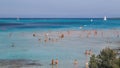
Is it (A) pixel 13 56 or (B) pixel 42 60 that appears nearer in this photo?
(B) pixel 42 60

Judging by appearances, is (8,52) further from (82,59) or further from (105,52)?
(105,52)

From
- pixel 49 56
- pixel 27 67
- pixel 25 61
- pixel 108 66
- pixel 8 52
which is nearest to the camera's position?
pixel 108 66

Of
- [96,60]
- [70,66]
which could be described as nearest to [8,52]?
[70,66]

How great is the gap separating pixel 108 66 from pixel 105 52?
1.30 metres

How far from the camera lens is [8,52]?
192 feet

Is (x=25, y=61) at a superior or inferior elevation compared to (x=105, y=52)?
inferior

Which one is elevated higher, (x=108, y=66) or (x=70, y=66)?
(x=108, y=66)

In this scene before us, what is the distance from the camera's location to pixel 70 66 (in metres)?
43.8

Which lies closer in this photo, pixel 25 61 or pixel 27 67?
pixel 27 67

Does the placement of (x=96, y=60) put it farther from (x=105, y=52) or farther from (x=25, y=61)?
(x=25, y=61)

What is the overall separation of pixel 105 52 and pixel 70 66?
714 inches

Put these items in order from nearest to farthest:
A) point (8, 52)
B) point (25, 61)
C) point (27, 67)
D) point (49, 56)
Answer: point (27, 67) → point (25, 61) → point (49, 56) → point (8, 52)

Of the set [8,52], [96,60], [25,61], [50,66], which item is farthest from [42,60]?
[96,60]

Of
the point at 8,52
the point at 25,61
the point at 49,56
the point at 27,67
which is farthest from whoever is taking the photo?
the point at 8,52
